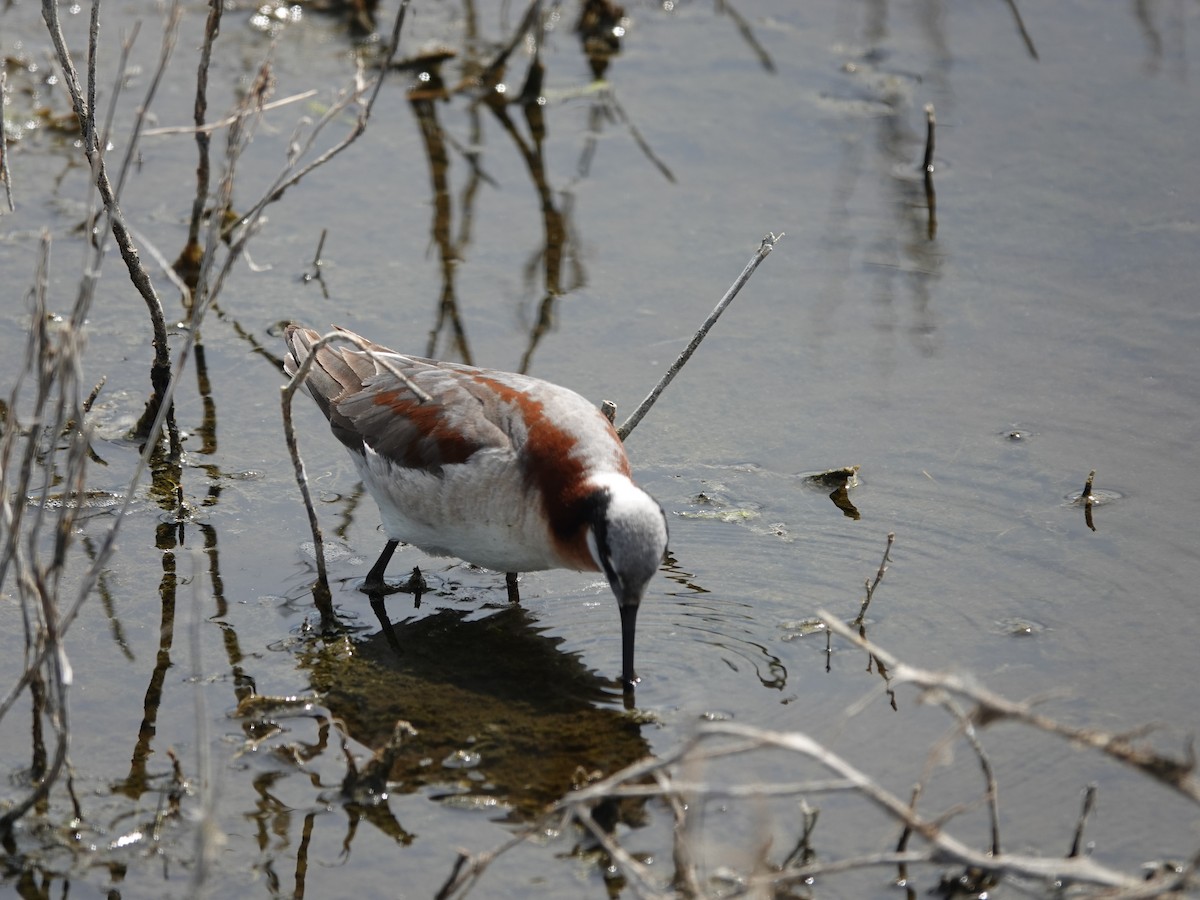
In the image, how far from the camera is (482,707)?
6723 millimetres

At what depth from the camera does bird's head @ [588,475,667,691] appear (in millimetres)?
6461

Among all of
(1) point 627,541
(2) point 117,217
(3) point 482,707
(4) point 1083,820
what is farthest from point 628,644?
(2) point 117,217

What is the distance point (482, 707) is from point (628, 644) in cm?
70

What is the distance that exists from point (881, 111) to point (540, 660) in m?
6.80

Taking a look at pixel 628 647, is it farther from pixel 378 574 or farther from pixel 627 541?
pixel 378 574

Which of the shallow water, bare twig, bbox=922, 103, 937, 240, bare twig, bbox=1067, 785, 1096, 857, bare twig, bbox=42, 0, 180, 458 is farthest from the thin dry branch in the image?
bare twig, bbox=922, 103, 937, 240

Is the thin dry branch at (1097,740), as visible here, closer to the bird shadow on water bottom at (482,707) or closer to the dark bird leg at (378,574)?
the bird shadow on water bottom at (482,707)

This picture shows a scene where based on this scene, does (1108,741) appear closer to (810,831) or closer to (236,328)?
(810,831)

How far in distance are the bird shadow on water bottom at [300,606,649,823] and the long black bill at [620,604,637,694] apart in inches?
5.5

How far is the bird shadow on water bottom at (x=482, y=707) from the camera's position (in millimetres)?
6234

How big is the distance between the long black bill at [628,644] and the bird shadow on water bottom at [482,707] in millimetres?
140

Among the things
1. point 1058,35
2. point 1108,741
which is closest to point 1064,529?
point 1108,741

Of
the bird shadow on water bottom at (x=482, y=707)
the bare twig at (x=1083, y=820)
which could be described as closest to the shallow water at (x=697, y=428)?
the bird shadow on water bottom at (x=482, y=707)

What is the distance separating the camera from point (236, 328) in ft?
32.1
